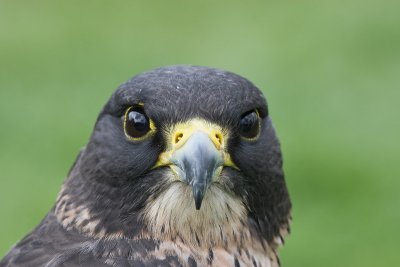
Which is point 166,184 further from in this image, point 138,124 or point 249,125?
point 249,125

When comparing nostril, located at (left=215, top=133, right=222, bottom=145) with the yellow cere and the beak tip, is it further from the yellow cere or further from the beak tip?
the beak tip

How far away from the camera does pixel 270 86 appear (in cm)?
1203

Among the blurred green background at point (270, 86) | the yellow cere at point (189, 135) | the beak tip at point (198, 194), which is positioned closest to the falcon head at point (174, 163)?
the yellow cere at point (189, 135)

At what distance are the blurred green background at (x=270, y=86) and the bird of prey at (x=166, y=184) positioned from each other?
12.9 ft

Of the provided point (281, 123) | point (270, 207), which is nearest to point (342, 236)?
point (281, 123)

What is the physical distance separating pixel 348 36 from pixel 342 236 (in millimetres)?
4465

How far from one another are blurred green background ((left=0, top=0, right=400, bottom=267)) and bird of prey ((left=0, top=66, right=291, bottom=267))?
394cm

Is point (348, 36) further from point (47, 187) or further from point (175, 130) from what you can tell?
point (175, 130)

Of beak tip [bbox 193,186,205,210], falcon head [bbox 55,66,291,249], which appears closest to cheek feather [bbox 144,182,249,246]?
falcon head [bbox 55,66,291,249]

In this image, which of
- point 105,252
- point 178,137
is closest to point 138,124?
point 178,137

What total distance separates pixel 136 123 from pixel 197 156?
0.44 m

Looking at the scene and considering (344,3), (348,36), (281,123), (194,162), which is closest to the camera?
(194,162)

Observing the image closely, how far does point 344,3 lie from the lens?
14.5 metres

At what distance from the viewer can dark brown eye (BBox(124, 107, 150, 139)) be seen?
5.10 metres
